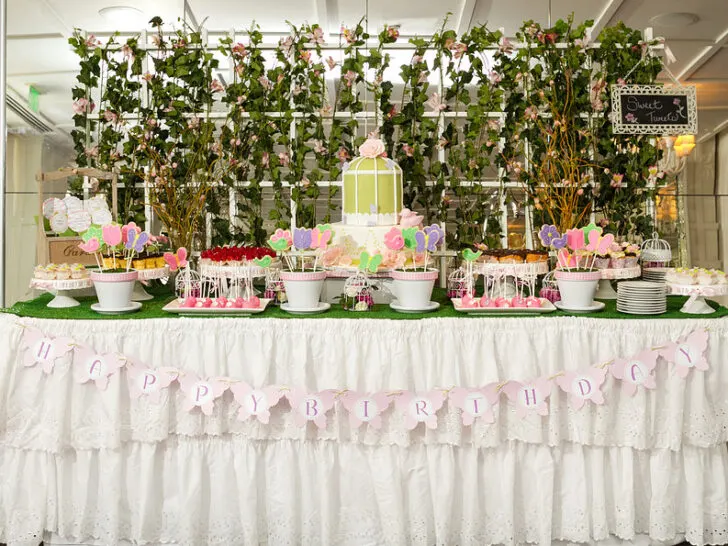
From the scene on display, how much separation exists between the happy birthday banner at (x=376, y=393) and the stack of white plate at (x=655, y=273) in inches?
30.1

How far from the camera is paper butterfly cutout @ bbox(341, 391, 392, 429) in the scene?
8.10ft

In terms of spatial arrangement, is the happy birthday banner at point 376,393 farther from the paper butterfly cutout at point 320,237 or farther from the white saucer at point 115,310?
the paper butterfly cutout at point 320,237

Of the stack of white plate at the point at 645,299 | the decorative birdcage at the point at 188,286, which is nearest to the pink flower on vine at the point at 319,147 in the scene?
the decorative birdcage at the point at 188,286

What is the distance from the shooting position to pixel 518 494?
2.54 m

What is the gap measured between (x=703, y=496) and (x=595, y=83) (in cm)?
223

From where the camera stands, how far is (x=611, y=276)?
2980 millimetres

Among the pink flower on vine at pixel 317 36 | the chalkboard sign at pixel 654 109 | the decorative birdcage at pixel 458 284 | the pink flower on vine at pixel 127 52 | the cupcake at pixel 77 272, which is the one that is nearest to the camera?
the cupcake at pixel 77 272

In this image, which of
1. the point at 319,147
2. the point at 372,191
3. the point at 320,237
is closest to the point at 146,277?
the point at 320,237

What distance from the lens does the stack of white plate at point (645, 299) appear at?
2.61 metres

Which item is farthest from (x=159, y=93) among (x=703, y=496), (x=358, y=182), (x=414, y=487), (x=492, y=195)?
(x=703, y=496)

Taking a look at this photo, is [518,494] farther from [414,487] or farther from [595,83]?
[595,83]

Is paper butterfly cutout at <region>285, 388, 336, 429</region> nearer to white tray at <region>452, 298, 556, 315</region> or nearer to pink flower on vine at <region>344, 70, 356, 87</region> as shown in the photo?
white tray at <region>452, 298, 556, 315</region>

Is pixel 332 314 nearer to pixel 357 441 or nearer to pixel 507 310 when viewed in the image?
pixel 357 441

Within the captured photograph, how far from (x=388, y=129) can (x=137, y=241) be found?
65.5 inches
